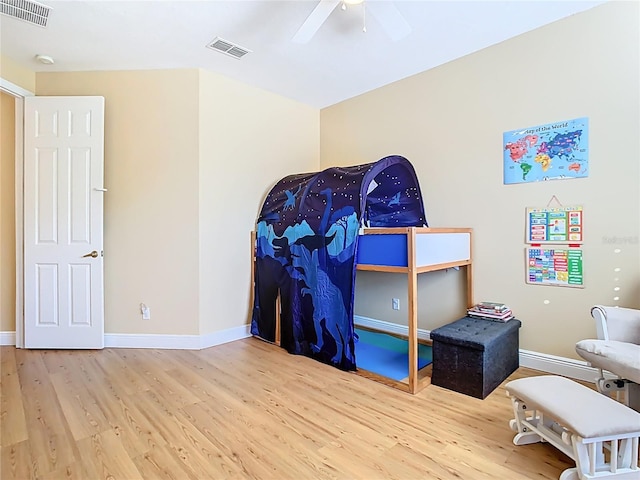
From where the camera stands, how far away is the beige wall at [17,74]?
3215mm

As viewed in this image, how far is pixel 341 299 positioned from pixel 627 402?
6.18 ft

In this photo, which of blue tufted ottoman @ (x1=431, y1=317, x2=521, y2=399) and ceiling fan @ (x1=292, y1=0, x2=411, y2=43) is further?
blue tufted ottoman @ (x1=431, y1=317, x2=521, y2=399)

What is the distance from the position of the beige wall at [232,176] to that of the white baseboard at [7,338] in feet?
6.45

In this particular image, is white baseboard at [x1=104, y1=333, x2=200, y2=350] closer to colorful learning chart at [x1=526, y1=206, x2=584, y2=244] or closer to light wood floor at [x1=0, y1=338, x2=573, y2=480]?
light wood floor at [x1=0, y1=338, x2=573, y2=480]

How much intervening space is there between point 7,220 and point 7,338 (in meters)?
1.21

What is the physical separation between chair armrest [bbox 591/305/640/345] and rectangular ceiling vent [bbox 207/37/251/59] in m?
3.40

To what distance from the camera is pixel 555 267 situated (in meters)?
2.77

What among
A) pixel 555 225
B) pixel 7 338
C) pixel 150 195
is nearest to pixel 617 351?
pixel 555 225

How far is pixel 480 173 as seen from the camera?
3180 mm

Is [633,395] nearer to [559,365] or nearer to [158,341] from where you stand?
[559,365]

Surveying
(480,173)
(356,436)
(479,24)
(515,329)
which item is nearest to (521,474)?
(356,436)

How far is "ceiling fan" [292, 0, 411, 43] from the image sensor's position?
6.98ft

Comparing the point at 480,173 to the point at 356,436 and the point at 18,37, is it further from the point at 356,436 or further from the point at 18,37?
the point at 18,37

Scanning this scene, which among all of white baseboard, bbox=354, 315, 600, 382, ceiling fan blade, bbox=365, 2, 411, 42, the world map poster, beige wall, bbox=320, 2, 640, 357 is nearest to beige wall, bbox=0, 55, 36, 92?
ceiling fan blade, bbox=365, 2, 411, 42
